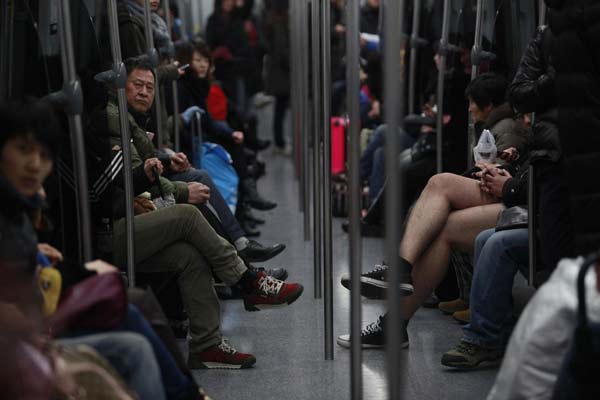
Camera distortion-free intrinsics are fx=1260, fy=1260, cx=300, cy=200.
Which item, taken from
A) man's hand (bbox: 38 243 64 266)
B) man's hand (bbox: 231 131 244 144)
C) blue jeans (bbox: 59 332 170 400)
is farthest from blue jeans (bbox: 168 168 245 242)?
blue jeans (bbox: 59 332 170 400)

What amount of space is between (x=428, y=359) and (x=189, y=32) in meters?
6.98

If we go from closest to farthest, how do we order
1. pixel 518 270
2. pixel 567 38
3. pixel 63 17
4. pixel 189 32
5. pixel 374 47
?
pixel 567 38, pixel 63 17, pixel 518 270, pixel 374 47, pixel 189 32

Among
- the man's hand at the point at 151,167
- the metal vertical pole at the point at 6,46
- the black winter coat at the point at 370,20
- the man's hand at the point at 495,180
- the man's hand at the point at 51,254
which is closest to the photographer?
the man's hand at the point at 51,254

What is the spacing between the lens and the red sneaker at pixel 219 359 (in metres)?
4.78

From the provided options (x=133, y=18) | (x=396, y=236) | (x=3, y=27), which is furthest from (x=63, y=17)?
(x=133, y=18)

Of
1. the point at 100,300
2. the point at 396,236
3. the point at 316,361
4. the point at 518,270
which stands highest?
the point at 396,236

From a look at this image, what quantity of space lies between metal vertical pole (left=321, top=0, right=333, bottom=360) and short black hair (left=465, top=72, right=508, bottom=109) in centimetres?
64

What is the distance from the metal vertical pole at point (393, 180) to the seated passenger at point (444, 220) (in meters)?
1.81

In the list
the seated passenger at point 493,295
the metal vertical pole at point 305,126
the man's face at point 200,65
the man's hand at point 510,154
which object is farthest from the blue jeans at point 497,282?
the man's face at point 200,65

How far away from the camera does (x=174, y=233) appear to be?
4773 mm

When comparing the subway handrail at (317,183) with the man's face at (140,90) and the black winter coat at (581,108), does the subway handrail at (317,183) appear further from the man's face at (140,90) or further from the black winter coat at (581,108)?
the black winter coat at (581,108)

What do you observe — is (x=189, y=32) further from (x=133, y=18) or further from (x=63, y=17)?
(x=63, y=17)

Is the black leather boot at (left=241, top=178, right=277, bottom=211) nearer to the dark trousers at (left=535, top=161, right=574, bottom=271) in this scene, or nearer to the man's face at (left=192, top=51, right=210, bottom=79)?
the man's face at (left=192, top=51, right=210, bottom=79)

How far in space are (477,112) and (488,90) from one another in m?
0.13
